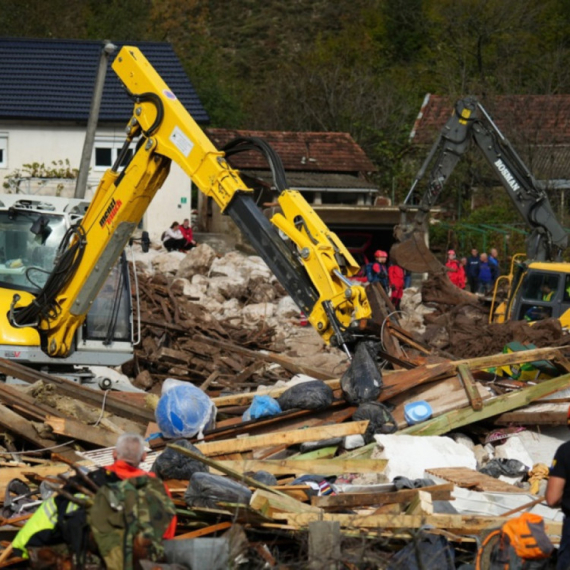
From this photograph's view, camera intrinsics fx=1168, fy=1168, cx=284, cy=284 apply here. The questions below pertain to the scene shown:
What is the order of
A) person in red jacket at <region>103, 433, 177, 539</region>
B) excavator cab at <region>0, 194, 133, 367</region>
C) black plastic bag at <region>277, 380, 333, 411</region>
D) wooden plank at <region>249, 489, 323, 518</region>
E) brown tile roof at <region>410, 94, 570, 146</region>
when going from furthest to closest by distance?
1. brown tile roof at <region>410, 94, 570, 146</region>
2. excavator cab at <region>0, 194, 133, 367</region>
3. black plastic bag at <region>277, 380, 333, 411</region>
4. wooden plank at <region>249, 489, 323, 518</region>
5. person in red jacket at <region>103, 433, 177, 539</region>

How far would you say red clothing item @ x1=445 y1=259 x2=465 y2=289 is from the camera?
2697 centimetres

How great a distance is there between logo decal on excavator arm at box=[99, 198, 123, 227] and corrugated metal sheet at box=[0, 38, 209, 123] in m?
21.8

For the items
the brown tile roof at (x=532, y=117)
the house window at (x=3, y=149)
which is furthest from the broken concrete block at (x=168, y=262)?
the brown tile roof at (x=532, y=117)

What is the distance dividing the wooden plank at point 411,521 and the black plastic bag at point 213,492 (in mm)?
396

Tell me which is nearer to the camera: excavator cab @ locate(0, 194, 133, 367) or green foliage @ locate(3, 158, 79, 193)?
excavator cab @ locate(0, 194, 133, 367)

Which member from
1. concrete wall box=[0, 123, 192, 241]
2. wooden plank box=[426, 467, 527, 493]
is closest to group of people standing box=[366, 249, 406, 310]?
concrete wall box=[0, 123, 192, 241]

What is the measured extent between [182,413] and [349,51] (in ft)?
171

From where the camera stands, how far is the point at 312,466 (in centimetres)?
965

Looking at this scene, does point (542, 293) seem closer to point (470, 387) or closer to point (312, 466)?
point (470, 387)

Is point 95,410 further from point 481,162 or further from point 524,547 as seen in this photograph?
point 481,162

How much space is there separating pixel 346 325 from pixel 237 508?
295cm

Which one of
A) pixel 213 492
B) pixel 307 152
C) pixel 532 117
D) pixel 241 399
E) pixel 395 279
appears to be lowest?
pixel 213 492

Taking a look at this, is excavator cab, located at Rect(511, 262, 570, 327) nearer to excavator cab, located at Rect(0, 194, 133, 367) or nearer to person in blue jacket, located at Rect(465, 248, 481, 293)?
excavator cab, located at Rect(0, 194, 133, 367)

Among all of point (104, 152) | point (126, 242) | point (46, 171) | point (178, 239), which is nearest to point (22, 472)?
point (126, 242)
